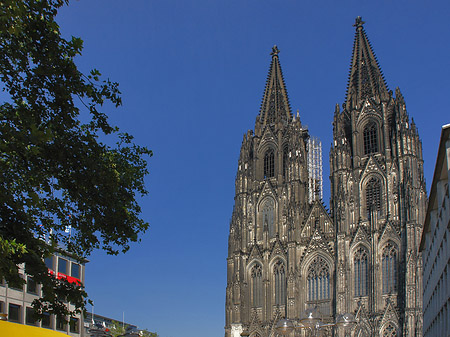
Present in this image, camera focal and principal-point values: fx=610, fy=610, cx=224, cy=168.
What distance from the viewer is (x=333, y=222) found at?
58.9 meters

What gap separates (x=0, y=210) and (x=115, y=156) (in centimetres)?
405

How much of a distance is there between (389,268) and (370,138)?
43.3 ft

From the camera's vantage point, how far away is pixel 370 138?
5950 cm

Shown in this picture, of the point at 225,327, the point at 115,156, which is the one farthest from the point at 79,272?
the point at 115,156

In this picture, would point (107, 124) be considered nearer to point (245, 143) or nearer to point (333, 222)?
point (333, 222)

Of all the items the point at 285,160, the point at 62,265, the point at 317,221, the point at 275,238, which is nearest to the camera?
the point at 62,265

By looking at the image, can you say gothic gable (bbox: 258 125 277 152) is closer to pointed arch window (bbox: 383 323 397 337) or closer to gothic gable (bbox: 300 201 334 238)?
gothic gable (bbox: 300 201 334 238)

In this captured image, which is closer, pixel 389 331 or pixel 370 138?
pixel 389 331

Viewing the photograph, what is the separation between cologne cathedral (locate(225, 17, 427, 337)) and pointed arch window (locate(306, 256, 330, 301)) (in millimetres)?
94

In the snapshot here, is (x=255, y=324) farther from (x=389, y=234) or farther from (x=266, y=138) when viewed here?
(x=266, y=138)

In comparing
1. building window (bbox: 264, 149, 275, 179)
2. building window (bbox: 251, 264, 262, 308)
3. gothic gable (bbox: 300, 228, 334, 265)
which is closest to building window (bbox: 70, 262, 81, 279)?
building window (bbox: 251, 264, 262, 308)

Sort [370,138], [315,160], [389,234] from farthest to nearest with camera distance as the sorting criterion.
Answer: [315,160], [370,138], [389,234]

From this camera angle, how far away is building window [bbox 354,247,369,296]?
179 ft

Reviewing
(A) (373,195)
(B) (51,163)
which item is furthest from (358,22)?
(B) (51,163)
